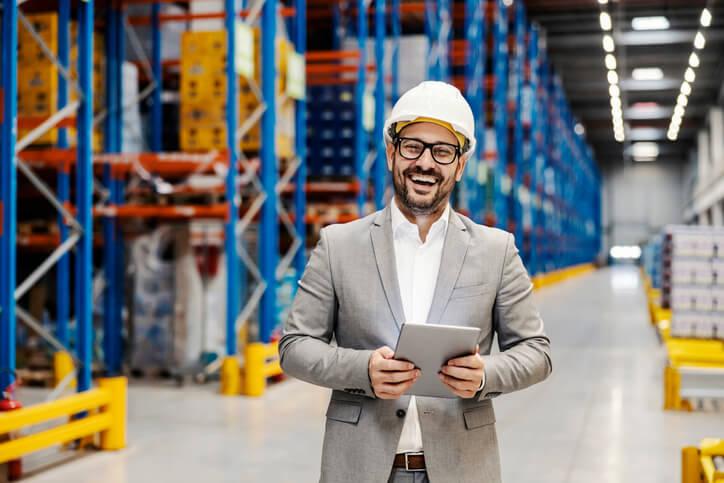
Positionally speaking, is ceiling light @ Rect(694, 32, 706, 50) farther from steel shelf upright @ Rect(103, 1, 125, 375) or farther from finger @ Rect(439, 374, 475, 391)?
finger @ Rect(439, 374, 475, 391)

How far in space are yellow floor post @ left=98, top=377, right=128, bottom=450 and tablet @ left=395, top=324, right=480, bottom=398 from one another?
437 cm

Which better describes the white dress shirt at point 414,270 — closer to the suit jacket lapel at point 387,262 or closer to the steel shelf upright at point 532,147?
the suit jacket lapel at point 387,262

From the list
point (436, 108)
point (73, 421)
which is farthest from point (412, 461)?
point (73, 421)

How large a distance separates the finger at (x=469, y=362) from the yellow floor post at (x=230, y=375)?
6.32 meters

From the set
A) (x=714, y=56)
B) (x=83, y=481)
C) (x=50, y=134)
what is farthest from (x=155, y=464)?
(x=714, y=56)

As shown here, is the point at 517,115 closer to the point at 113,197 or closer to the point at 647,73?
the point at 647,73

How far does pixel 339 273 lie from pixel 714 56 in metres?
30.3

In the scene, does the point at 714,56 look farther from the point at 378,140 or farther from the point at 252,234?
the point at 252,234

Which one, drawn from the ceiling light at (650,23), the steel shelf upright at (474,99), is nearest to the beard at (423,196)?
the steel shelf upright at (474,99)

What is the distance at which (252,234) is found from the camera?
10711 mm

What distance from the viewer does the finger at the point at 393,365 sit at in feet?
6.70

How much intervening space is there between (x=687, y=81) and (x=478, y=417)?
33.5m

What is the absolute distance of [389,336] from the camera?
220 cm

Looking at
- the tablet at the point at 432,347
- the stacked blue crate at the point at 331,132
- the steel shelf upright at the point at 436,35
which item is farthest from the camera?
the steel shelf upright at the point at 436,35
